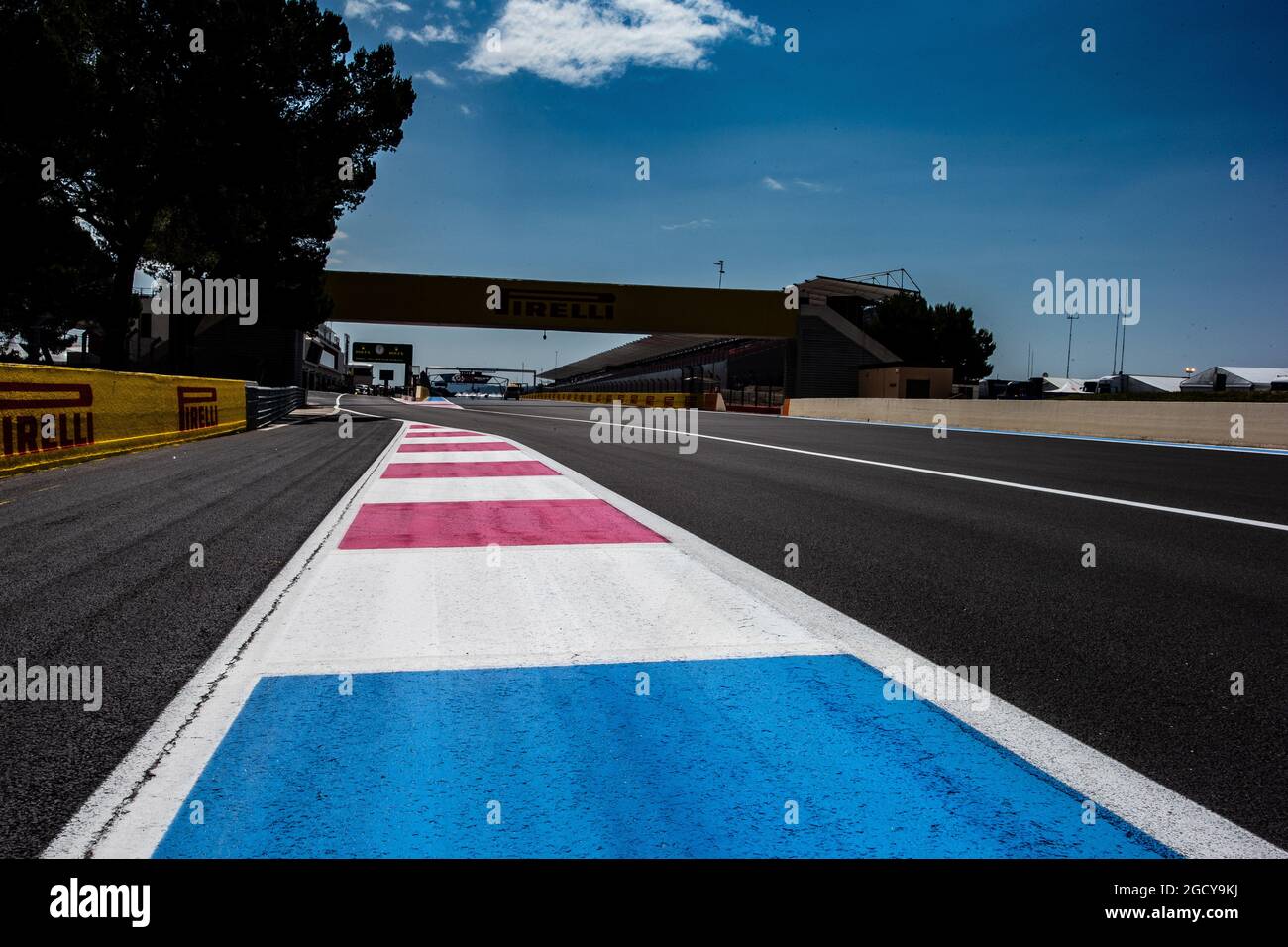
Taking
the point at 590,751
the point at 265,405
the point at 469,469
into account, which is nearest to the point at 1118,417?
the point at 469,469

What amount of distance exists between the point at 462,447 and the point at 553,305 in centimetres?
2772

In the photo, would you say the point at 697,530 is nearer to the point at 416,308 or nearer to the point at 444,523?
the point at 444,523

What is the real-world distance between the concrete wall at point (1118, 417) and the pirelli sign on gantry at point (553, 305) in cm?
1406

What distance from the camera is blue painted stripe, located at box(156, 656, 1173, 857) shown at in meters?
1.83

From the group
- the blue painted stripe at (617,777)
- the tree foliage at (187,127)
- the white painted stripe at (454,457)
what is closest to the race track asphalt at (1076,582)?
the blue painted stripe at (617,777)

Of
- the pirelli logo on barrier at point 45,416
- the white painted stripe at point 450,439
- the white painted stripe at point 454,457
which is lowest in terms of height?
the white painted stripe at point 454,457

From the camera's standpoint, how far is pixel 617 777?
2.12 meters

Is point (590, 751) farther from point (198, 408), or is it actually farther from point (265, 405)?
point (265, 405)

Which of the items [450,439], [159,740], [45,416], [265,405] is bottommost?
[159,740]

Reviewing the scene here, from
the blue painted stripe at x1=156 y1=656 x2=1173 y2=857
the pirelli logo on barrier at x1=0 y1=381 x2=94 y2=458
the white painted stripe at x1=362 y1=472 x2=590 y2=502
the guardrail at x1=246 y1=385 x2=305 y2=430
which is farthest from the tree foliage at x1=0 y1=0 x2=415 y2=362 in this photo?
the blue painted stripe at x1=156 y1=656 x2=1173 y2=857

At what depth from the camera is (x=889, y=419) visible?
96.4 ft

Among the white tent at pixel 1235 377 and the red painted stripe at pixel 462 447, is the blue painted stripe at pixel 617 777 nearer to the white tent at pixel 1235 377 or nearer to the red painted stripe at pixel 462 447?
the red painted stripe at pixel 462 447

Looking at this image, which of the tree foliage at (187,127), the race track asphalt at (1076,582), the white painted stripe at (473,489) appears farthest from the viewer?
the tree foliage at (187,127)

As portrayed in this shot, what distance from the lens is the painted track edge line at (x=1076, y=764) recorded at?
72.2 inches
